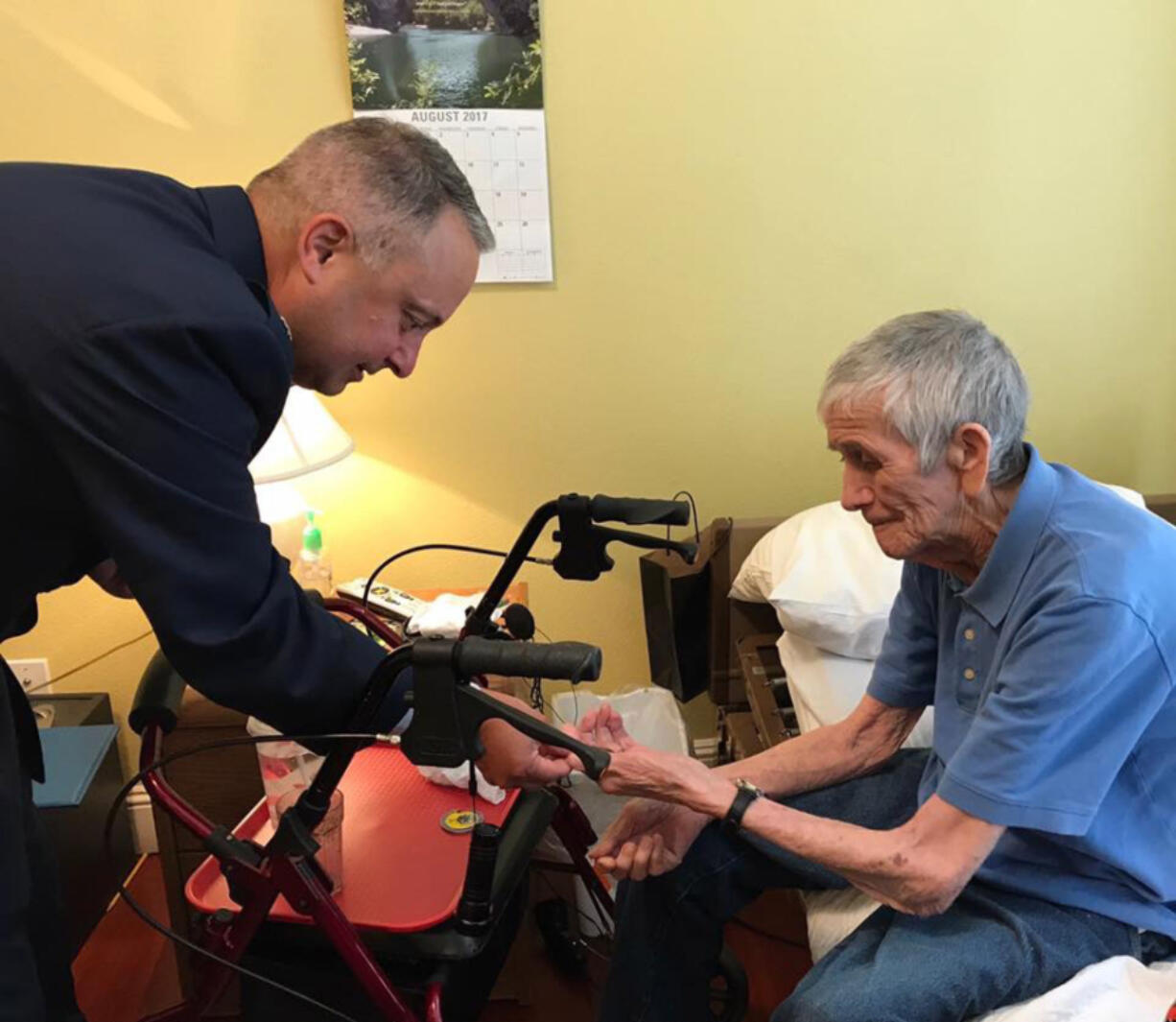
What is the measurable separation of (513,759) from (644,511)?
0.99ft

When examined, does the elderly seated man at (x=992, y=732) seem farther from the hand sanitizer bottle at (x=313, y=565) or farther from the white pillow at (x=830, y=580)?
the hand sanitizer bottle at (x=313, y=565)

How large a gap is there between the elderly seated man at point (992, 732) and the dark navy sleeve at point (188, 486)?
47 centimetres

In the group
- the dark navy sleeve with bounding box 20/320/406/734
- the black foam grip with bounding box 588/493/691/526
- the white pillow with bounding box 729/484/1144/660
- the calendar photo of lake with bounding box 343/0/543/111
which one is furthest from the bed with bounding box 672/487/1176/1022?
the calendar photo of lake with bounding box 343/0/543/111

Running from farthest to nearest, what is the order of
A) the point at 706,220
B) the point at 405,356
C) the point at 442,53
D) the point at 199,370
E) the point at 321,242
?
the point at 706,220, the point at 442,53, the point at 405,356, the point at 321,242, the point at 199,370

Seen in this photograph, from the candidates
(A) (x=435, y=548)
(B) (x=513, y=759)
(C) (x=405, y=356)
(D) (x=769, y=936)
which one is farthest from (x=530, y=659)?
(D) (x=769, y=936)

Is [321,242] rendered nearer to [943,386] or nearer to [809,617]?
[943,386]

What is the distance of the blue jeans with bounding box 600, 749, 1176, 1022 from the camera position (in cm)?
102

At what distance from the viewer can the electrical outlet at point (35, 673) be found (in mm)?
1993

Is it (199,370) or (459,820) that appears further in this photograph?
(459,820)

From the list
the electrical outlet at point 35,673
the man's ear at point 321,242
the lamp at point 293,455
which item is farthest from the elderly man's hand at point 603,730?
the electrical outlet at point 35,673

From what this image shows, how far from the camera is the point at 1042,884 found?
3.59 ft

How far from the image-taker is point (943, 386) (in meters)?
1.05

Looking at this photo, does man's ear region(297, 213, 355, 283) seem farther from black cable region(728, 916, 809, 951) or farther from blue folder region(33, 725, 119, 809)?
black cable region(728, 916, 809, 951)

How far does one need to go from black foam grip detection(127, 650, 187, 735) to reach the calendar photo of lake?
3.77ft
